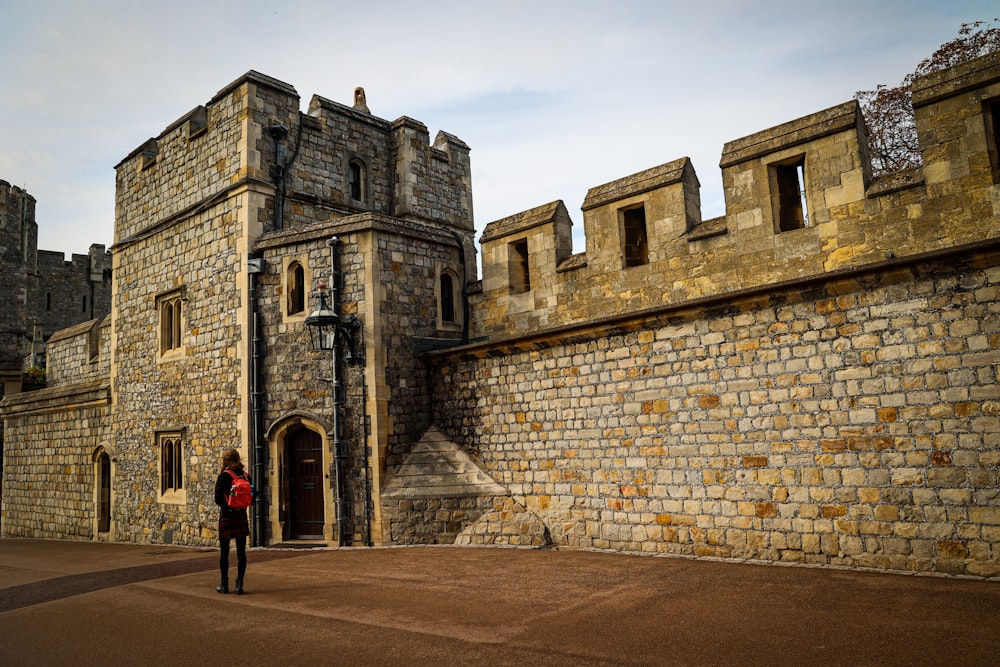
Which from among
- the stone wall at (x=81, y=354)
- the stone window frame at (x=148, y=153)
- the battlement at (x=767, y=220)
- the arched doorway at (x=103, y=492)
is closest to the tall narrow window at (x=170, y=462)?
the arched doorway at (x=103, y=492)

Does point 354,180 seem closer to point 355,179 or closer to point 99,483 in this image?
point 355,179

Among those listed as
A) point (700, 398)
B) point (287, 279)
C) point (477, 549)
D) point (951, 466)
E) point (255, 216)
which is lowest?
point (477, 549)

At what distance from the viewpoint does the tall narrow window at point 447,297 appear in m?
12.4

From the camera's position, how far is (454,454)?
35.7 ft

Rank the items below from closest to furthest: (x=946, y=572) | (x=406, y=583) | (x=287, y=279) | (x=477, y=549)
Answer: (x=946, y=572)
(x=406, y=583)
(x=477, y=549)
(x=287, y=279)

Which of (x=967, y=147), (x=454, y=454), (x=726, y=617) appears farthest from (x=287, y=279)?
(x=967, y=147)

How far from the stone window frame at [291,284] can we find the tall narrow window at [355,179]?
311 centimetres

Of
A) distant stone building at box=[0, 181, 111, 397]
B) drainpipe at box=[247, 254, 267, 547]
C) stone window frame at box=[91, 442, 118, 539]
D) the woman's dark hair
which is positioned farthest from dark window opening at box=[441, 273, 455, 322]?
distant stone building at box=[0, 181, 111, 397]

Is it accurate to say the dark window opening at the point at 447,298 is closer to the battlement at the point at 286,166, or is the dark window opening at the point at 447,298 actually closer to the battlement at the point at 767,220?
the battlement at the point at 767,220

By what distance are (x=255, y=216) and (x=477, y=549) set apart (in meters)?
7.08

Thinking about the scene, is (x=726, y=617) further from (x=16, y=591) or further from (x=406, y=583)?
(x=16, y=591)

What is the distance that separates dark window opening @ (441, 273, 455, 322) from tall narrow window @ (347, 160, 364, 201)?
345 cm

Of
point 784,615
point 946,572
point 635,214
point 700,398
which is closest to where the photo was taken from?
point 784,615

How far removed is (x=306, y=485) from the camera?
11430 mm
